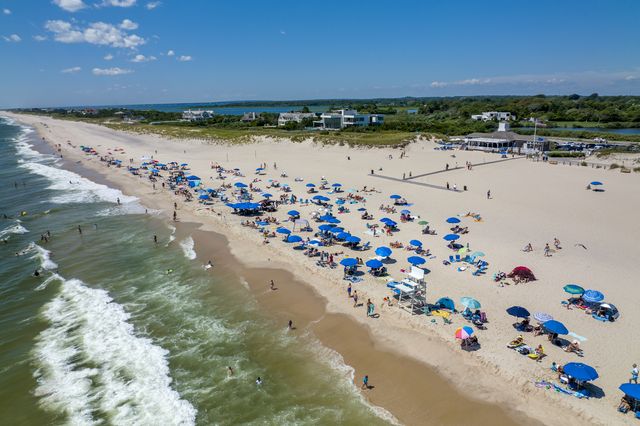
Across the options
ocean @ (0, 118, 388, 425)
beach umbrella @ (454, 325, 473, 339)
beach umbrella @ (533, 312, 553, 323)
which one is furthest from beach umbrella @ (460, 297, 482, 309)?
ocean @ (0, 118, 388, 425)

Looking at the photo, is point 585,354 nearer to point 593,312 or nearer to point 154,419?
point 593,312

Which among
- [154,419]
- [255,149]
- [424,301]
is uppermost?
[255,149]

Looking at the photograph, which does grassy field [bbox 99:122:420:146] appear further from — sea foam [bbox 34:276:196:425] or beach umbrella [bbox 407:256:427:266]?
sea foam [bbox 34:276:196:425]

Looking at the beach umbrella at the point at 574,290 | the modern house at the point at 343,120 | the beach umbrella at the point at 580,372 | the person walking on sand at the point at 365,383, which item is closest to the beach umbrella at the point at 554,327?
the beach umbrella at the point at 580,372

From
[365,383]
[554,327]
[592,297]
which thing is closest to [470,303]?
[554,327]

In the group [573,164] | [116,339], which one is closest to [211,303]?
[116,339]

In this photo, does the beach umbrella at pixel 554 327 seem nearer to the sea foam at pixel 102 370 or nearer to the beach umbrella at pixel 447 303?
the beach umbrella at pixel 447 303
